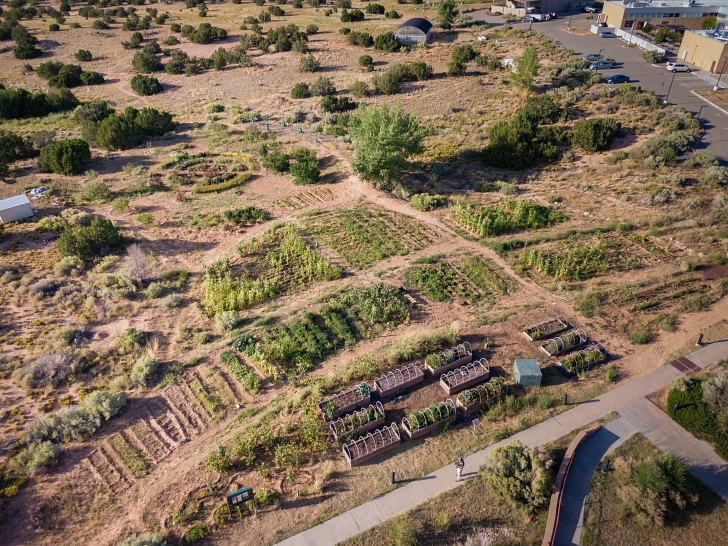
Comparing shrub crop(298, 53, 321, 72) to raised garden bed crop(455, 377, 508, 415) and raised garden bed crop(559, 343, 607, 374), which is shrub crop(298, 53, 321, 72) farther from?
raised garden bed crop(455, 377, 508, 415)

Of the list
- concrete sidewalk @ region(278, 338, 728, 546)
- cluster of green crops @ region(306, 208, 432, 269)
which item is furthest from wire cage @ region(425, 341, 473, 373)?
cluster of green crops @ region(306, 208, 432, 269)

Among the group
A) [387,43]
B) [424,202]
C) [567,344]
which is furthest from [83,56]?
[567,344]

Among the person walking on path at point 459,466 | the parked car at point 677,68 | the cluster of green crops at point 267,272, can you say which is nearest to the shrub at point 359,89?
the cluster of green crops at point 267,272

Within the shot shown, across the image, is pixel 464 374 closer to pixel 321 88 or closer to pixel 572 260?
pixel 572 260

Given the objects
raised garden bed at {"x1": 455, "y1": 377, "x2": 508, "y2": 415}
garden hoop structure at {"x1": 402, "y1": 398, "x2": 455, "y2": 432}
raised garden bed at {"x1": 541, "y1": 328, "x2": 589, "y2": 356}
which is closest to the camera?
garden hoop structure at {"x1": 402, "y1": 398, "x2": 455, "y2": 432}

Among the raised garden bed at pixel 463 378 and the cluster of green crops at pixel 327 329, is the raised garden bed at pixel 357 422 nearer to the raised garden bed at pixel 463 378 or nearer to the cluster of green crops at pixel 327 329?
the raised garden bed at pixel 463 378

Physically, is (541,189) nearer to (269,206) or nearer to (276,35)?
(269,206)
